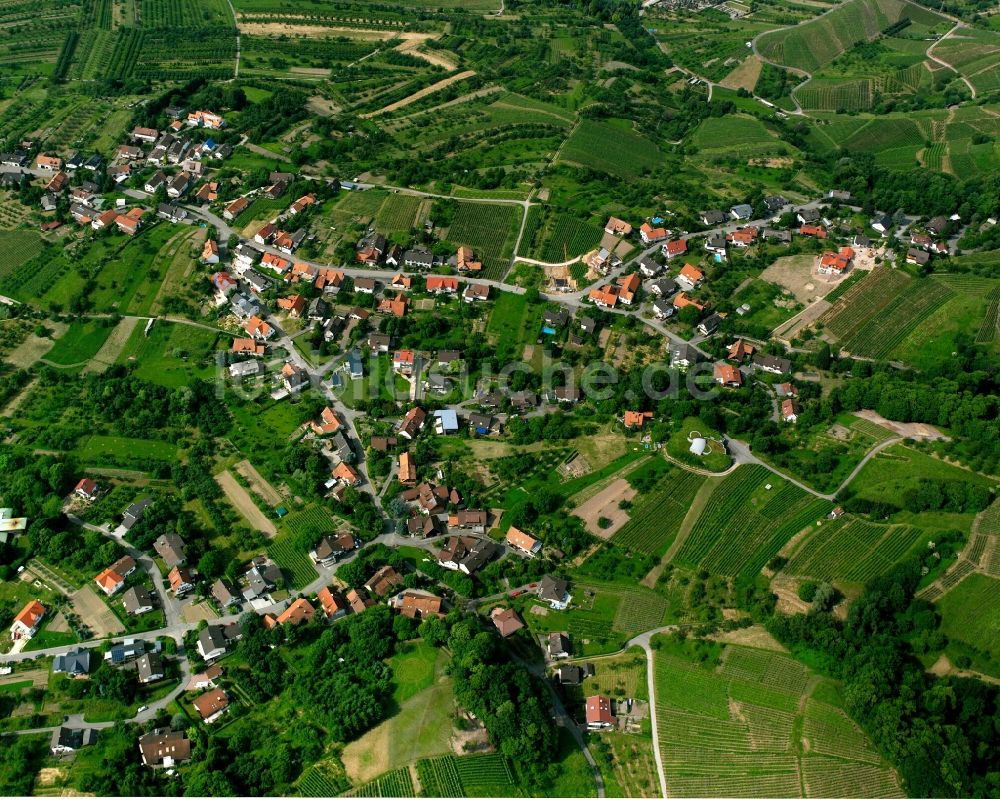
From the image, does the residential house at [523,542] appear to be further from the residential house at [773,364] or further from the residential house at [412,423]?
the residential house at [773,364]

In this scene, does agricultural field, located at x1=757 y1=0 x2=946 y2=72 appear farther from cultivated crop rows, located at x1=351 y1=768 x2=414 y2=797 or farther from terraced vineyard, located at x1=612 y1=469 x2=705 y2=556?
cultivated crop rows, located at x1=351 y1=768 x2=414 y2=797

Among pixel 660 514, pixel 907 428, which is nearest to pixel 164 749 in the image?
pixel 660 514

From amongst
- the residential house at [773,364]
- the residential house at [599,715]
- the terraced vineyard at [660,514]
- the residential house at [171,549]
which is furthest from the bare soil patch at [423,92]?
the residential house at [599,715]

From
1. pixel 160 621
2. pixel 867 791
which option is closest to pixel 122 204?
pixel 160 621

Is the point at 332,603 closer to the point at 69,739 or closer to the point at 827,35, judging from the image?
the point at 69,739

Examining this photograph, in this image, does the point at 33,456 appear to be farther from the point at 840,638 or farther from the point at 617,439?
the point at 840,638

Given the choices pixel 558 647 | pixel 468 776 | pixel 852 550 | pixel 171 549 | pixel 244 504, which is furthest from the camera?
pixel 244 504

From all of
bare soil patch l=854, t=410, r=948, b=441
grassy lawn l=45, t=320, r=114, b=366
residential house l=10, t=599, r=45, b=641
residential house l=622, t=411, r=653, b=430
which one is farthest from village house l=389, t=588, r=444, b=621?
bare soil patch l=854, t=410, r=948, b=441
